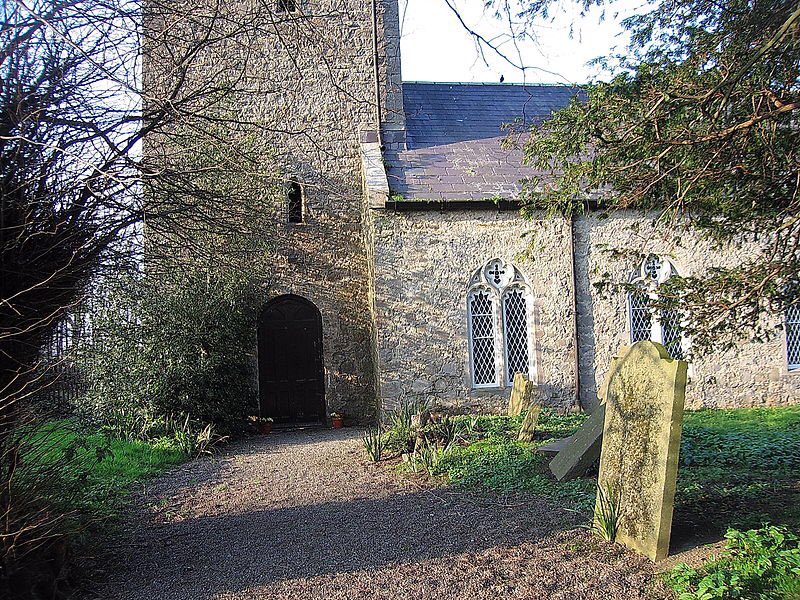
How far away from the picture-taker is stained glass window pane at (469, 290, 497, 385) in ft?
36.8

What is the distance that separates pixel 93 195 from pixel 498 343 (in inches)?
319

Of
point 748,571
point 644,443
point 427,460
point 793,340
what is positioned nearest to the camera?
point 748,571

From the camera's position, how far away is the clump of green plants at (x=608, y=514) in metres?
4.74

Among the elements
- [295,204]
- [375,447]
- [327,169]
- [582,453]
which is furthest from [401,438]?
[327,169]

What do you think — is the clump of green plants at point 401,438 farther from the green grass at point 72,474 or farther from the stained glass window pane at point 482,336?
the green grass at point 72,474

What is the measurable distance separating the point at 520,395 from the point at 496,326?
1635 mm

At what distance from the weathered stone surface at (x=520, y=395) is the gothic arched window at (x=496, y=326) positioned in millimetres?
959

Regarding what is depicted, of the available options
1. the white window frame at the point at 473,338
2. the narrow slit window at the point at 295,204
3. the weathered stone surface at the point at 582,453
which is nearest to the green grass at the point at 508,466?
the weathered stone surface at the point at 582,453

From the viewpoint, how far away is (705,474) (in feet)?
21.4

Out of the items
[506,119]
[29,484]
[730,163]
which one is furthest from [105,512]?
[506,119]

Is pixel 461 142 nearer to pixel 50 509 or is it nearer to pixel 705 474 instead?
pixel 705 474

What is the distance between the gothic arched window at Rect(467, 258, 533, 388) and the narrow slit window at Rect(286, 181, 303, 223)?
13.0 feet

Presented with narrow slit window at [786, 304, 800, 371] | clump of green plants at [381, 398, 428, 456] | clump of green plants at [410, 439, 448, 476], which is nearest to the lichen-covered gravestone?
clump of green plants at [410, 439, 448, 476]

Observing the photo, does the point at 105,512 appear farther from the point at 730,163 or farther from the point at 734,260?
the point at 734,260
